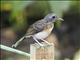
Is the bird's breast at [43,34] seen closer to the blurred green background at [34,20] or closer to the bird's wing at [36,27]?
the bird's wing at [36,27]

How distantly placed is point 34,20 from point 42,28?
7.19 feet

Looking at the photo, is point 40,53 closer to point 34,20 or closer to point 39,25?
point 39,25

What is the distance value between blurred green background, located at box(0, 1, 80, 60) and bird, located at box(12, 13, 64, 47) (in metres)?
1.36

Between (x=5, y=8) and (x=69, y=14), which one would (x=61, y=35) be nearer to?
(x=69, y=14)

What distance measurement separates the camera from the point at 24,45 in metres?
4.31

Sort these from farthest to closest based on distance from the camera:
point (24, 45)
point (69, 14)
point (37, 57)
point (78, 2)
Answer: point (69, 14)
point (78, 2)
point (24, 45)
point (37, 57)

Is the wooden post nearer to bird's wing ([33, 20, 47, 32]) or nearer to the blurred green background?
bird's wing ([33, 20, 47, 32])

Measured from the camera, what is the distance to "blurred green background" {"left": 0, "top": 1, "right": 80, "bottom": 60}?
440 centimetres

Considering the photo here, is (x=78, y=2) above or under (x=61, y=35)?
Answer: above

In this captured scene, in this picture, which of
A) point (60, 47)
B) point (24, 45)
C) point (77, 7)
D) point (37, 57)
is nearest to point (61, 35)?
point (60, 47)

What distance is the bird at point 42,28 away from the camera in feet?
8.31

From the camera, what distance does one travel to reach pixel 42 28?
2.68 m

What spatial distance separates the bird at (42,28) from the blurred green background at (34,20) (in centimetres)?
136

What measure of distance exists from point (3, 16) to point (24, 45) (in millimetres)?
885
